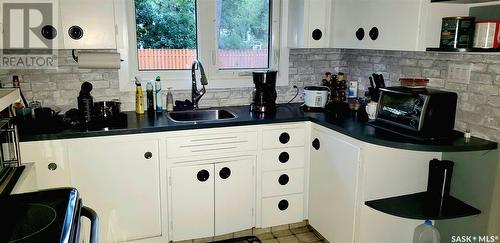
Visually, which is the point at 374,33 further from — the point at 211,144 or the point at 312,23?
the point at 211,144

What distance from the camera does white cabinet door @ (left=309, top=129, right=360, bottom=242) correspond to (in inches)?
93.1

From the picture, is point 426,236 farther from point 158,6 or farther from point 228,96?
point 158,6

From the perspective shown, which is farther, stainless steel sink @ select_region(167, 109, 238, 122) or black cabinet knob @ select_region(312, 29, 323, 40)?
black cabinet knob @ select_region(312, 29, 323, 40)

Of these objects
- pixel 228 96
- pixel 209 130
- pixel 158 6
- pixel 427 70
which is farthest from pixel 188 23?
pixel 427 70

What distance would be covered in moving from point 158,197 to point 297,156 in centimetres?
100

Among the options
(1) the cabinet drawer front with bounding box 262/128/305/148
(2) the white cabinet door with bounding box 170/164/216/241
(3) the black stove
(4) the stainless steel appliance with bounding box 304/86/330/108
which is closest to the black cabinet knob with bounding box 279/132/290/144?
(1) the cabinet drawer front with bounding box 262/128/305/148

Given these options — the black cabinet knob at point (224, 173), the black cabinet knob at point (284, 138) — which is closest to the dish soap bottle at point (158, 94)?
the black cabinet knob at point (224, 173)

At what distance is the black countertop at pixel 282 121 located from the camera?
208cm

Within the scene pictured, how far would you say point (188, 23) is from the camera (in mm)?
3037

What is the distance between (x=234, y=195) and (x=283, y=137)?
526 millimetres

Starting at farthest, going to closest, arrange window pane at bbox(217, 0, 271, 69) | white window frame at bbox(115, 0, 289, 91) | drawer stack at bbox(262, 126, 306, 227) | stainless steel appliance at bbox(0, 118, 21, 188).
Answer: window pane at bbox(217, 0, 271, 69) → white window frame at bbox(115, 0, 289, 91) → drawer stack at bbox(262, 126, 306, 227) → stainless steel appliance at bbox(0, 118, 21, 188)

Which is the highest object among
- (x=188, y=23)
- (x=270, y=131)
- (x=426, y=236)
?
(x=188, y=23)

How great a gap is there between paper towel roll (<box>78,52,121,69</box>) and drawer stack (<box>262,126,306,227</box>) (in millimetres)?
1110

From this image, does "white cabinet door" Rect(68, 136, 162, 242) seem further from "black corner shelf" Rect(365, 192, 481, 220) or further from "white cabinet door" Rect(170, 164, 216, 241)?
"black corner shelf" Rect(365, 192, 481, 220)
